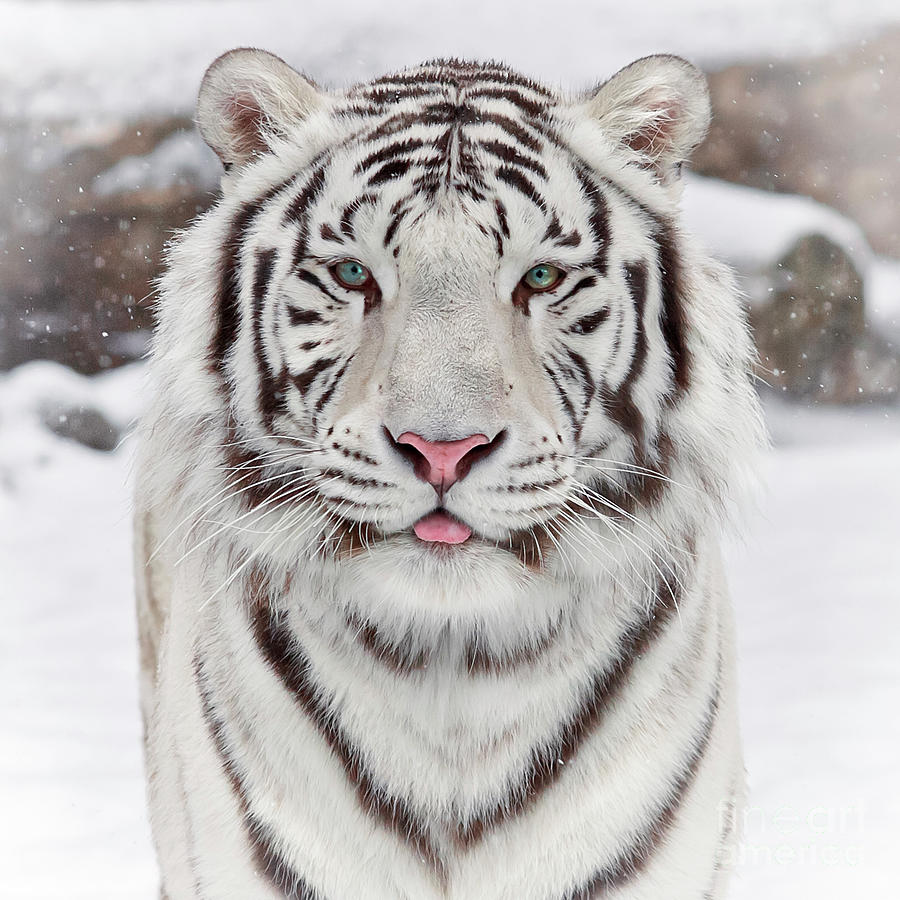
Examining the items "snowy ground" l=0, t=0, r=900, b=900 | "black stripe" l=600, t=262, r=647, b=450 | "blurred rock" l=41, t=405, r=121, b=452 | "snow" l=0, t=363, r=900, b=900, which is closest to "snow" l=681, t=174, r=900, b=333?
"snowy ground" l=0, t=0, r=900, b=900

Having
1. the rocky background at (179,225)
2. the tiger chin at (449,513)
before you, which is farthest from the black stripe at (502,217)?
the rocky background at (179,225)

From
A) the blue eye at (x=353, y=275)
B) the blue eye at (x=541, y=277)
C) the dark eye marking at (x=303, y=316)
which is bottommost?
the dark eye marking at (x=303, y=316)

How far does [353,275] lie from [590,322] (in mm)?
245

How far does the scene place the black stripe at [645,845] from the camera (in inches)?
48.5

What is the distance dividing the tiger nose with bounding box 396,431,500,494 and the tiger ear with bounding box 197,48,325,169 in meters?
Result: 0.47

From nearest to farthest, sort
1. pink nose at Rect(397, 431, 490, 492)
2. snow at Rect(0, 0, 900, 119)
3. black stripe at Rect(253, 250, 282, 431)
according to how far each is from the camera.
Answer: pink nose at Rect(397, 431, 490, 492) < black stripe at Rect(253, 250, 282, 431) < snow at Rect(0, 0, 900, 119)

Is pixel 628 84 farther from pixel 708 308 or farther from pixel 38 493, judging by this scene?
pixel 38 493

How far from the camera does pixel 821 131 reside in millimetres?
4832

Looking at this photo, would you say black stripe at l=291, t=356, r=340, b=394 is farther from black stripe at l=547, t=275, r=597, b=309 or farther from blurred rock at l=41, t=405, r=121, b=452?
blurred rock at l=41, t=405, r=121, b=452

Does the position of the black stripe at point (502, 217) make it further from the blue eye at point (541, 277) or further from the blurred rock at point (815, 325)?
the blurred rock at point (815, 325)

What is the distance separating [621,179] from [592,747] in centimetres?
60

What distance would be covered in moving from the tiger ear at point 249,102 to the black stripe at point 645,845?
2.67 feet

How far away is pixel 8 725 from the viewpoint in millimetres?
3016

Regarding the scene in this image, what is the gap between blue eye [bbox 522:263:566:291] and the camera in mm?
1191
